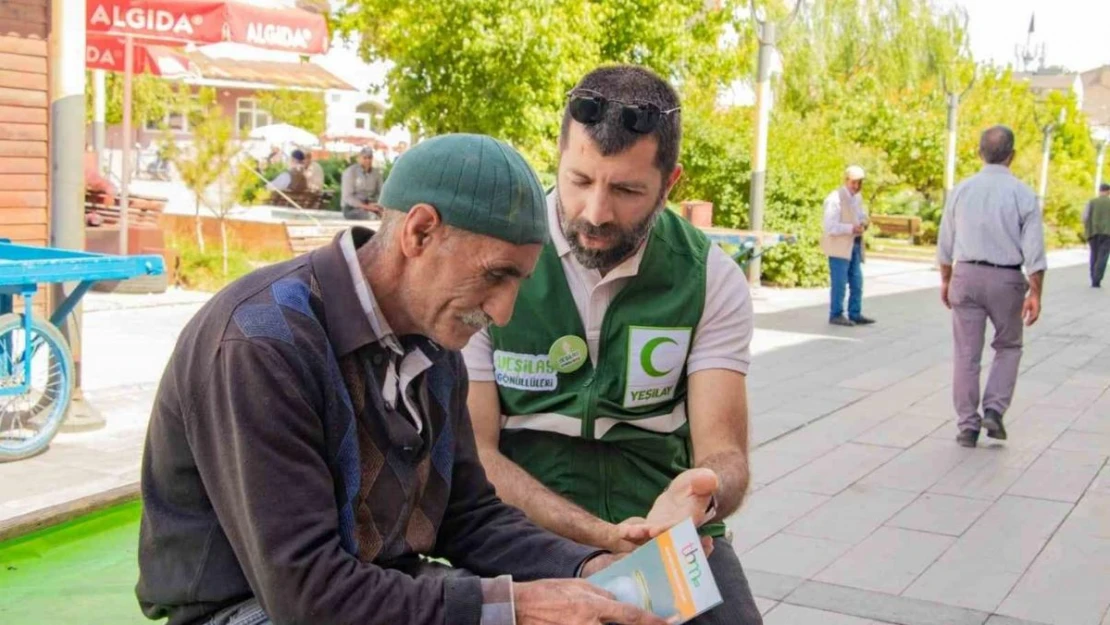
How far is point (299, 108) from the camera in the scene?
47.7 meters

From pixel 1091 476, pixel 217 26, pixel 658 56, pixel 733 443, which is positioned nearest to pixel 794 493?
pixel 1091 476

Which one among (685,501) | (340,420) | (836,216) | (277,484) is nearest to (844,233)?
(836,216)

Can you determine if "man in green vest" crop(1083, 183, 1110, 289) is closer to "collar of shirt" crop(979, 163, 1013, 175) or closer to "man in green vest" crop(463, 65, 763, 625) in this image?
"collar of shirt" crop(979, 163, 1013, 175)

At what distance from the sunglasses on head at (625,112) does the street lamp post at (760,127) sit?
45.5 feet

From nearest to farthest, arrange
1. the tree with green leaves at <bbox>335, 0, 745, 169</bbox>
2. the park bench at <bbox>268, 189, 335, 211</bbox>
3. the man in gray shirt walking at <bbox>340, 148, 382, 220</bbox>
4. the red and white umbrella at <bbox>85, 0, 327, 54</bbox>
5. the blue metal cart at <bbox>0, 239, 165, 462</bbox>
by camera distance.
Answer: the blue metal cart at <bbox>0, 239, 165, 462</bbox>, the red and white umbrella at <bbox>85, 0, 327, 54</bbox>, the tree with green leaves at <bbox>335, 0, 745, 169</bbox>, the man in gray shirt walking at <bbox>340, 148, 382, 220</bbox>, the park bench at <bbox>268, 189, 335, 211</bbox>

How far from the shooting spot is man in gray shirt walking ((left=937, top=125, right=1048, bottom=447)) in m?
8.44

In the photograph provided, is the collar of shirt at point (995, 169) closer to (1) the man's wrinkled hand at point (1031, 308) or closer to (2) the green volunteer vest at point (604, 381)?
(1) the man's wrinkled hand at point (1031, 308)

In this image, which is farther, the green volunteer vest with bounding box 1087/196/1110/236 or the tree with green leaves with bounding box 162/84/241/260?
the green volunteer vest with bounding box 1087/196/1110/236

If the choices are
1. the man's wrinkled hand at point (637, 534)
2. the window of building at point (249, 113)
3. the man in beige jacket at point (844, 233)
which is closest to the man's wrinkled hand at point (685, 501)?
the man's wrinkled hand at point (637, 534)

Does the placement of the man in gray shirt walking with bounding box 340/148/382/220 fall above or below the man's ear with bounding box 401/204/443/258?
below

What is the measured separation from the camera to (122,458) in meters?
7.19

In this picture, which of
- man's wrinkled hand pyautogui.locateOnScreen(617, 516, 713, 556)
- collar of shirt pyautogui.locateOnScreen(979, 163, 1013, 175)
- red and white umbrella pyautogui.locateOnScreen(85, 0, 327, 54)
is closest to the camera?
man's wrinkled hand pyautogui.locateOnScreen(617, 516, 713, 556)

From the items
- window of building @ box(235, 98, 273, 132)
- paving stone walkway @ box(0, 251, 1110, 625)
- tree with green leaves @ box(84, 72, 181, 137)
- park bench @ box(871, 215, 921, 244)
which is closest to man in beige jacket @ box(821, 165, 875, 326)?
paving stone walkway @ box(0, 251, 1110, 625)

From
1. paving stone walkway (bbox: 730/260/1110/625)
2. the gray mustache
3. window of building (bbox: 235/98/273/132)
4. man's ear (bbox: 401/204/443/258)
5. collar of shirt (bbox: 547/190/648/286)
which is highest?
window of building (bbox: 235/98/273/132)
